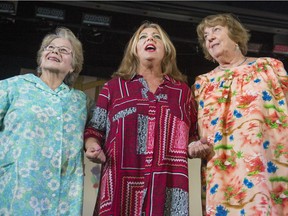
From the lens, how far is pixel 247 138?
1.99 metres

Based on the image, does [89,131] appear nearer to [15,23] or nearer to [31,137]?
[31,137]

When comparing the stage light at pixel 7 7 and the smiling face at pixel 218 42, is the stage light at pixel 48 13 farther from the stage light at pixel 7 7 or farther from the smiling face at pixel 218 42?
the smiling face at pixel 218 42

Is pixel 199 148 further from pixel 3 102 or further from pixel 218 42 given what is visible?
pixel 3 102

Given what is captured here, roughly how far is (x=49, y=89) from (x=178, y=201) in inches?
33.4

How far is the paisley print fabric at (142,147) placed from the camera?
73.2 inches

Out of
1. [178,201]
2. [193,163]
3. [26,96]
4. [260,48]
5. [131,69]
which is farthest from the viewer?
[260,48]

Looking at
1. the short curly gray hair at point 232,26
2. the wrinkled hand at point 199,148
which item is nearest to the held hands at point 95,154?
the wrinkled hand at point 199,148

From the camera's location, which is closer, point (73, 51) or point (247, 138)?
point (247, 138)

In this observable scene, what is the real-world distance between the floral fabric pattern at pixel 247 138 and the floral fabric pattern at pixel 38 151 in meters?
0.63

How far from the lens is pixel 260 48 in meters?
4.23

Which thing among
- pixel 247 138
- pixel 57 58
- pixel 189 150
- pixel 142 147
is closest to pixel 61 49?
pixel 57 58

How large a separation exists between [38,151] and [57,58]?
58 centimetres

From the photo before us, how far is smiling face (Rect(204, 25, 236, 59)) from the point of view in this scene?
2.33 m

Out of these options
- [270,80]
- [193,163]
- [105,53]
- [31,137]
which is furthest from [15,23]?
[270,80]
